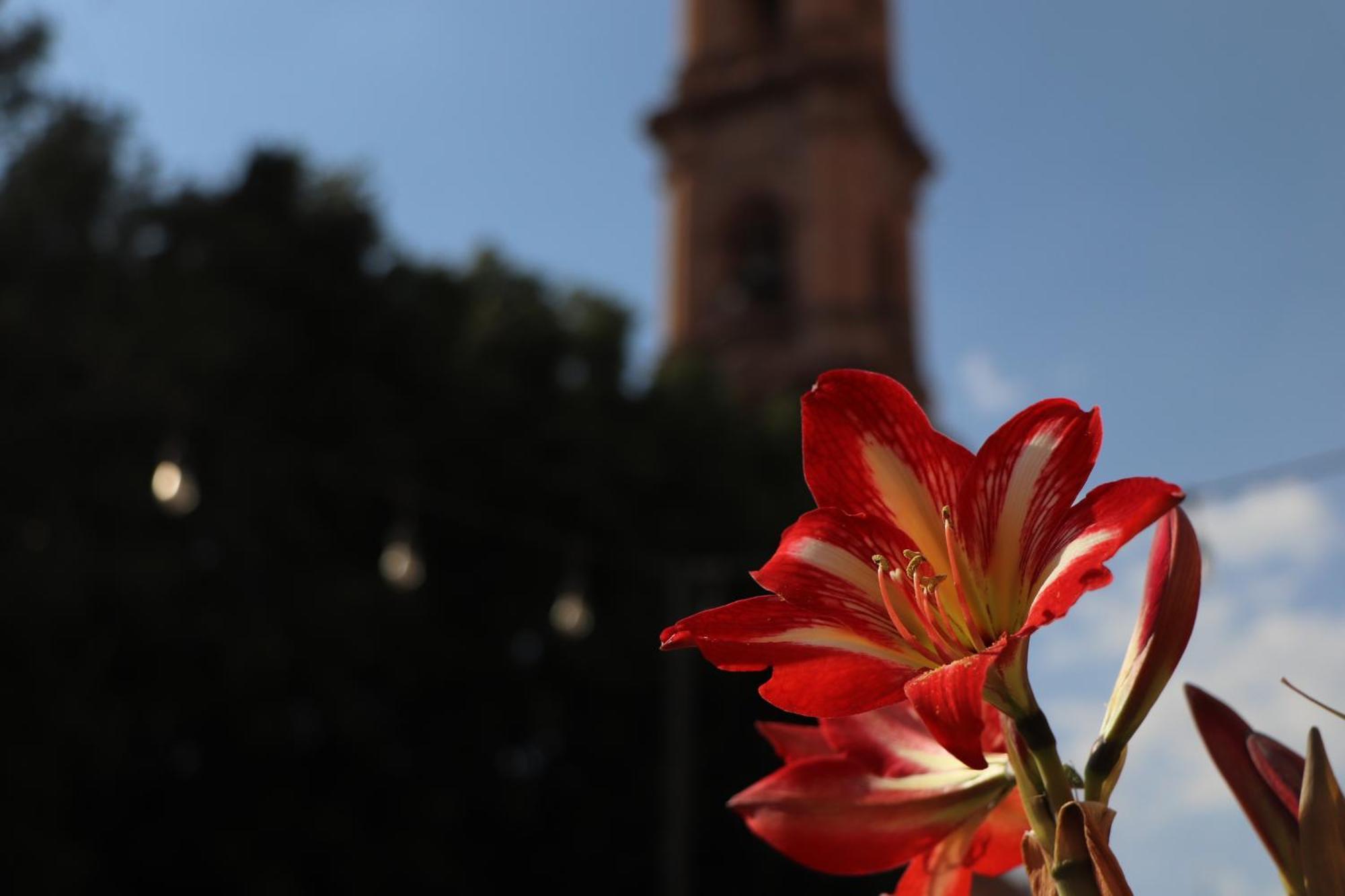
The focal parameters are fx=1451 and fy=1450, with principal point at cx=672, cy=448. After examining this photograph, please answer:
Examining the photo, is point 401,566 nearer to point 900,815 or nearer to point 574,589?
point 574,589

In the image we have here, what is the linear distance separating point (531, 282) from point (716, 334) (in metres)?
8.03

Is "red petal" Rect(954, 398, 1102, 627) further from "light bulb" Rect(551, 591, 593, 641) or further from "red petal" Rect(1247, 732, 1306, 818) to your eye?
"light bulb" Rect(551, 591, 593, 641)

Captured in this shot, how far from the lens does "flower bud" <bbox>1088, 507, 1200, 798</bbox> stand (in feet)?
1.45

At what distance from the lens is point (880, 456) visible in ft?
1.60

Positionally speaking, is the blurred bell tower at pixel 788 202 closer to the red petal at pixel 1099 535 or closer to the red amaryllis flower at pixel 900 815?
the red amaryllis flower at pixel 900 815

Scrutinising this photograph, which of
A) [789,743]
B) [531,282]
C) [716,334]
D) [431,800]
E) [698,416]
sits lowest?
[789,743]

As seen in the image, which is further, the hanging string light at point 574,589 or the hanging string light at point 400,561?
the hanging string light at point 574,589

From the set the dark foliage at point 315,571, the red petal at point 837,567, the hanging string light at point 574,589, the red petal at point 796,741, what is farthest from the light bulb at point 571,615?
the red petal at point 837,567

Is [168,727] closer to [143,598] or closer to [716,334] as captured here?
[143,598]

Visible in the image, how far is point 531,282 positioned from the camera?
60.6ft

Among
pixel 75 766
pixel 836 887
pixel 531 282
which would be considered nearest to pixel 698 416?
pixel 531 282

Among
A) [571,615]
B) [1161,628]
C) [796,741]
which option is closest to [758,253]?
[571,615]

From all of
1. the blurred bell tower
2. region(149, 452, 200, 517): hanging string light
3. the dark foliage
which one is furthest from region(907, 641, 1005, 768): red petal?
the blurred bell tower

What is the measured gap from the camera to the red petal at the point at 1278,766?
442mm
